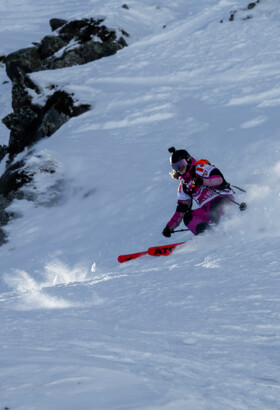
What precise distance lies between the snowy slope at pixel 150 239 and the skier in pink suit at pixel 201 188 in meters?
0.36

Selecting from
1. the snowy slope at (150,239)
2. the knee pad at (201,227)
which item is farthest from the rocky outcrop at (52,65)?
the knee pad at (201,227)

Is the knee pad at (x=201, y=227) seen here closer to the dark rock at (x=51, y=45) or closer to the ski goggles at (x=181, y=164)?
the ski goggles at (x=181, y=164)

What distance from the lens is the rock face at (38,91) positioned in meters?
17.9

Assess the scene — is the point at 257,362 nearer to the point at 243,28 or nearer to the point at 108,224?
the point at 108,224

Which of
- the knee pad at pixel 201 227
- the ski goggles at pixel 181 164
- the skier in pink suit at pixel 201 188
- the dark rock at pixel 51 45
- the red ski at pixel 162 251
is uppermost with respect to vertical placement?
the dark rock at pixel 51 45

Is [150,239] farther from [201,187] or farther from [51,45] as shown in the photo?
[51,45]

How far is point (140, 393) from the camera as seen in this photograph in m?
2.25

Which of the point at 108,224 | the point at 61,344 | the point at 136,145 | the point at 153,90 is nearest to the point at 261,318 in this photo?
the point at 61,344

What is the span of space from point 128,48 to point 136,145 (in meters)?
10.7

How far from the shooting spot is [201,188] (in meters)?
9.22

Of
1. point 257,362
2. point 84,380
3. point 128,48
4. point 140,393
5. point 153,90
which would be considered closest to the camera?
point 140,393

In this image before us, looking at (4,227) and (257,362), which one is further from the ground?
(257,362)

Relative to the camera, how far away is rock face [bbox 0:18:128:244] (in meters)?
17.9

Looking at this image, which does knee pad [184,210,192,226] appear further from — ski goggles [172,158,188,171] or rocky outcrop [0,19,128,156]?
rocky outcrop [0,19,128,156]
